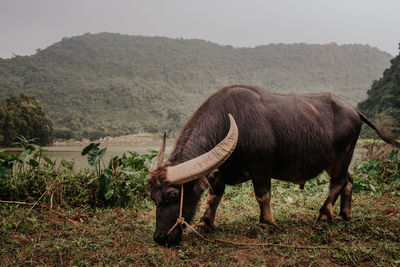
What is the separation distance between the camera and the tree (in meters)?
6.93

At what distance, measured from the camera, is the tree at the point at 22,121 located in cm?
693

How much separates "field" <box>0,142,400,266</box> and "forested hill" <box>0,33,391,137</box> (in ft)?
38.6

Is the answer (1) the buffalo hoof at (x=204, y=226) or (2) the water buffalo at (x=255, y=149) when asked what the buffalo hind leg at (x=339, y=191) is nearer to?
(2) the water buffalo at (x=255, y=149)

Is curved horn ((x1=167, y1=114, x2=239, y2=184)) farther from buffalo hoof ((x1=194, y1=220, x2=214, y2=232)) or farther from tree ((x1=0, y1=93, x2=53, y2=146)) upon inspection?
tree ((x1=0, y1=93, x2=53, y2=146))

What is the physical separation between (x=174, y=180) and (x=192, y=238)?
0.81 meters

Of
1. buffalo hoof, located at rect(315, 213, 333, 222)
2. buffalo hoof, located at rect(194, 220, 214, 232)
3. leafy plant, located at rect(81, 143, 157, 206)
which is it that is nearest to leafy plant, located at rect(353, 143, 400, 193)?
buffalo hoof, located at rect(315, 213, 333, 222)

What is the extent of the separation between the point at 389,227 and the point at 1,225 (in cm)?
441

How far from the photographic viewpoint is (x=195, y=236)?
9.51ft

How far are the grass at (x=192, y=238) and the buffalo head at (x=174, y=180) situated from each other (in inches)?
6.6

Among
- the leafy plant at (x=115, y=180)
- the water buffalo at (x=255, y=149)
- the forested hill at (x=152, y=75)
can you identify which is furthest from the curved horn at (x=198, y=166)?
the forested hill at (x=152, y=75)

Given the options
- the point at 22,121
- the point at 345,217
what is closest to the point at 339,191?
the point at 345,217

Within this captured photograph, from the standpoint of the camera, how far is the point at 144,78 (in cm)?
4831

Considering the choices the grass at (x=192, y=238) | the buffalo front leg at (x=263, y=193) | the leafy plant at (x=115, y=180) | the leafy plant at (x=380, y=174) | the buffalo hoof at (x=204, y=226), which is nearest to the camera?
the grass at (x=192, y=238)

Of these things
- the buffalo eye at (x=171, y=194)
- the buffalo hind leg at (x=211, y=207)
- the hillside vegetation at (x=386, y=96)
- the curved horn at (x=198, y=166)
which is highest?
the hillside vegetation at (x=386, y=96)
